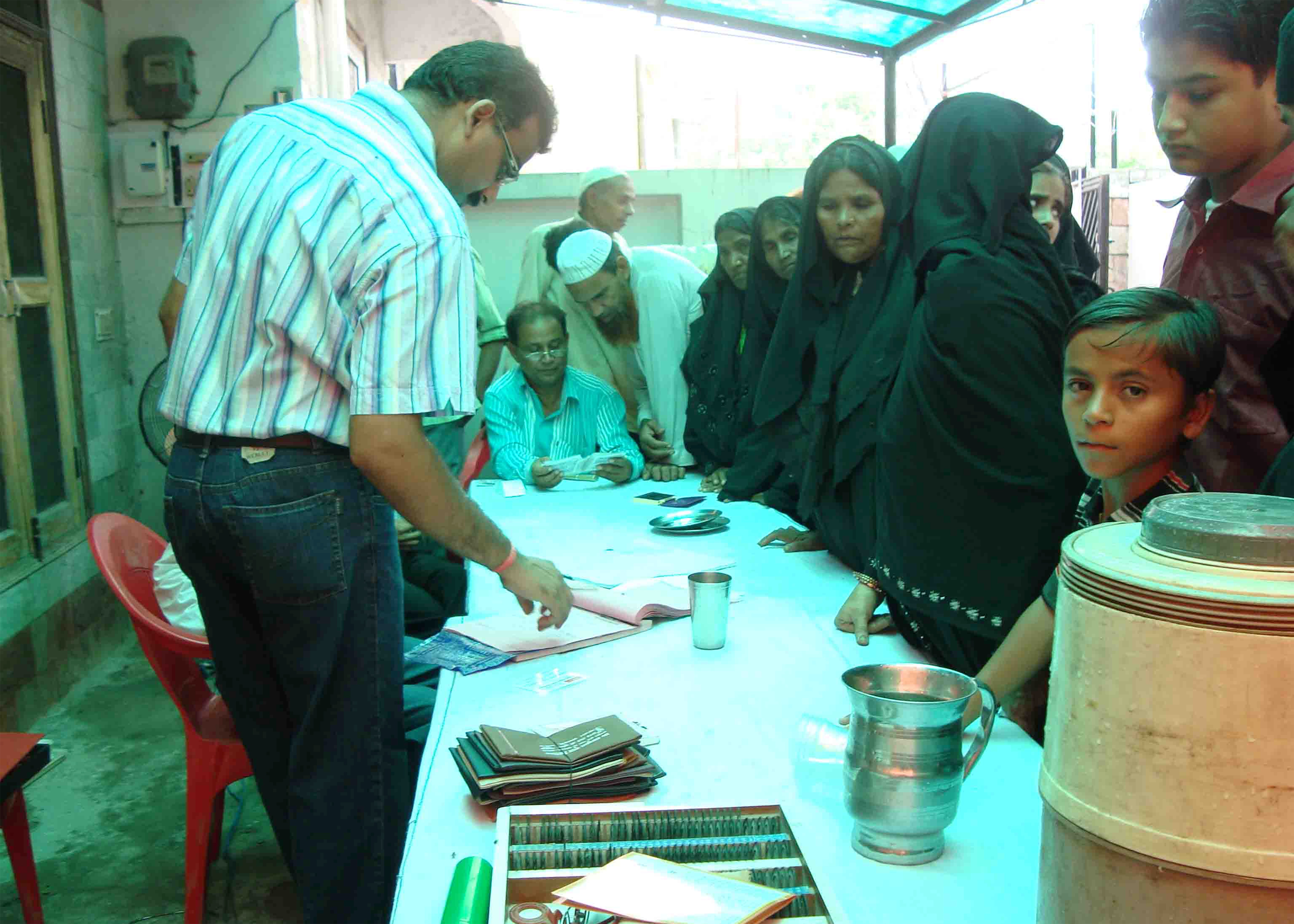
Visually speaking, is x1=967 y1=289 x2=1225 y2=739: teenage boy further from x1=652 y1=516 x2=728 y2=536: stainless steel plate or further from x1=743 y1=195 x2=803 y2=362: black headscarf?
x1=743 y1=195 x2=803 y2=362: black headscarf

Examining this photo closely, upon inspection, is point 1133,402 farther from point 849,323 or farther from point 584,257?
point 584,257

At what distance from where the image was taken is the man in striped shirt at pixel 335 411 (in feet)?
5.25

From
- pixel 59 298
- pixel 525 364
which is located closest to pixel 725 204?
pixel 525 364

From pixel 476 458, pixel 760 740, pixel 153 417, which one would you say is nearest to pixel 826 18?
pixel 476 458

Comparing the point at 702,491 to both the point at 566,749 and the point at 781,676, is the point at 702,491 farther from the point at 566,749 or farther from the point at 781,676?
the point at 566,749

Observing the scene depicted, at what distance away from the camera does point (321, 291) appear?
5.32ft

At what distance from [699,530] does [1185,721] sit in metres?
2.17

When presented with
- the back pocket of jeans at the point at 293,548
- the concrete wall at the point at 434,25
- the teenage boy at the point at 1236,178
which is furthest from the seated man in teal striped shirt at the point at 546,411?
the concrete wall at the point at 434,25

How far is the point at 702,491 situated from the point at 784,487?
0.54m

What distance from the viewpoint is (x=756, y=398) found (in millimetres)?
3113

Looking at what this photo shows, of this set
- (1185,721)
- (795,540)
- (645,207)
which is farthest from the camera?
(645,207)

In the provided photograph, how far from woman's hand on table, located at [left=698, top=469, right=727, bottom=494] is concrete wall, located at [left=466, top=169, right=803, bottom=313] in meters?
3.15

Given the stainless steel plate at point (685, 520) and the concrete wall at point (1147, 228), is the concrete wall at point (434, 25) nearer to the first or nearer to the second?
the concrete wall at point (1147, 228)

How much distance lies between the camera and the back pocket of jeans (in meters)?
1.67
